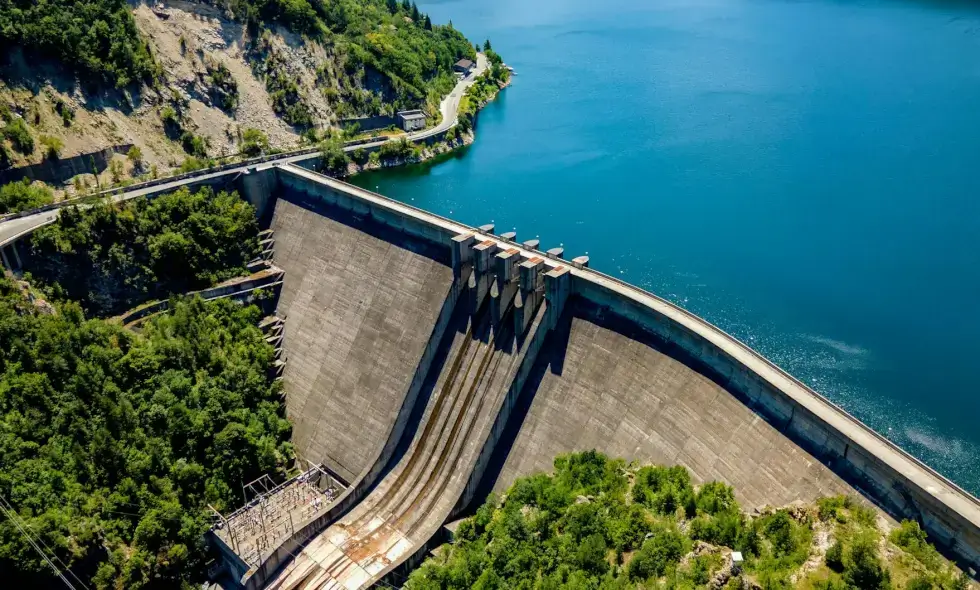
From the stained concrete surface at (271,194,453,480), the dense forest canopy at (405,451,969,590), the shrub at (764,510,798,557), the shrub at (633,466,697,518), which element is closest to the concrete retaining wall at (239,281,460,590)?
the stained concrete surface at (271,194,453,480)

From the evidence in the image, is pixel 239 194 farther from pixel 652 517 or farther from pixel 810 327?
pixel 810 327

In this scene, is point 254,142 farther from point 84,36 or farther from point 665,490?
point 665,490

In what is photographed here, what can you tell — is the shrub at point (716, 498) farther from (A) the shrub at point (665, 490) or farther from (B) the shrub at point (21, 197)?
(B) the shrub at point (21, 197)

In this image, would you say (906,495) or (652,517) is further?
(652,517)

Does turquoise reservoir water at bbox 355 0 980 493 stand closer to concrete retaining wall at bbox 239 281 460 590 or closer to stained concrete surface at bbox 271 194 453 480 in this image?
stained concrete surface at bbox 271 194 453 480

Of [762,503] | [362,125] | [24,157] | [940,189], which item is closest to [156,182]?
[24,157]

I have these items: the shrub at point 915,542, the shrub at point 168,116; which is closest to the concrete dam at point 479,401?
the shrub at point 915,542

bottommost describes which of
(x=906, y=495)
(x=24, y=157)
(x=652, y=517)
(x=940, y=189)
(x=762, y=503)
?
(x=24, y=157)
